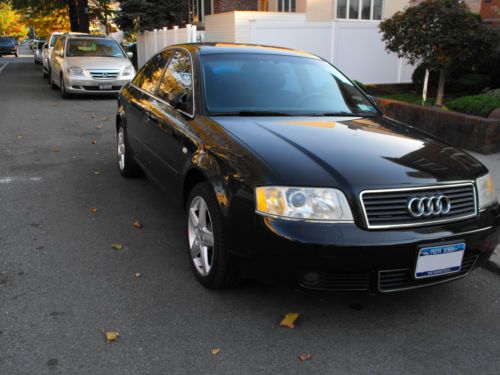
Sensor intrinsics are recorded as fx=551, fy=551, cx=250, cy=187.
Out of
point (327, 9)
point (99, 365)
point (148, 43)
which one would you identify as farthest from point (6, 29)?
point (99, 365)

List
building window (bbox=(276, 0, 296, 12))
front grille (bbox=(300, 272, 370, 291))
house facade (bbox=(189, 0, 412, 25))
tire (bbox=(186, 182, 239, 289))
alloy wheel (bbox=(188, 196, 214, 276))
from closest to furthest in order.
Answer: front grille (bbox=(300, 272, 370, 291)), tire (bbox=(186, 182, 239, 289)), alloy wheel (bbox=(188, 196, 214, 276)), house facade (bbox=(189, 0, 412, 25)), building window (bbox=(276, 0, 296, 12))

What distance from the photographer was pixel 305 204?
3100 mm

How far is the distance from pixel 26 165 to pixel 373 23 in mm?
11503

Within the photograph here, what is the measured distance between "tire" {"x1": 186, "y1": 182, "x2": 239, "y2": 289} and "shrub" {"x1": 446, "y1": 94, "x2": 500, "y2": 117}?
6.00 metres

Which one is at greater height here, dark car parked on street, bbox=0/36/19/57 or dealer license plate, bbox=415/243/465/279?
dealer license plate, bbox=415/243/465/279

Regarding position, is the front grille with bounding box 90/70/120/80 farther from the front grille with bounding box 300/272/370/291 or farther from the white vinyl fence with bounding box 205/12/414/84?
the front grille with bounding box 300/272/370/291

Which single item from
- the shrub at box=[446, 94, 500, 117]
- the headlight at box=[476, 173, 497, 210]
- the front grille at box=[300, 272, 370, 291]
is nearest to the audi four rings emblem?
the headlight at box=[476, 173, 497, 210]

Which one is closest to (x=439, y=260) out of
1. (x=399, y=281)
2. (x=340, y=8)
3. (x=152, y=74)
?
(x=399, y=281)

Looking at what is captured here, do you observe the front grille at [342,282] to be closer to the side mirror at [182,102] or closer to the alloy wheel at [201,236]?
the alloy wheel at [201,236]

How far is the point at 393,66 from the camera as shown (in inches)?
619

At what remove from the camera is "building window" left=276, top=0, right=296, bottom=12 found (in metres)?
20.4

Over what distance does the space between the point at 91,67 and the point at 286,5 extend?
9.28 metres

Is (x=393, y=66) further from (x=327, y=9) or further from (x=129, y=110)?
(x=129, y=110)

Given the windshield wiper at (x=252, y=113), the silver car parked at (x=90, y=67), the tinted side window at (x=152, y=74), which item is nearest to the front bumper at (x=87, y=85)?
the silver car parked at (x=90, y=67)
